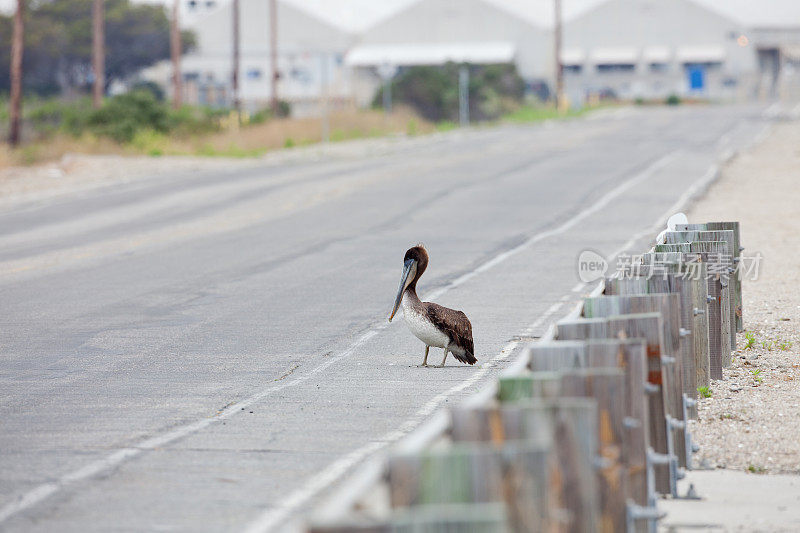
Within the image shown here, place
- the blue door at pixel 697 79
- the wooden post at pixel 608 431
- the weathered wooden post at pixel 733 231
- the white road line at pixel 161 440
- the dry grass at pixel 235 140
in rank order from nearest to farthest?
the wooden post at pixel 608 431
the white road line at pixel 161 440
the weathered wooden post at pixel 733 231
the dry grass at pixel 235 140
the blue door at pixel 697 79

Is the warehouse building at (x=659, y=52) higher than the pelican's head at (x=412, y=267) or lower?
higher

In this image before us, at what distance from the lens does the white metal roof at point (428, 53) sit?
95625mm

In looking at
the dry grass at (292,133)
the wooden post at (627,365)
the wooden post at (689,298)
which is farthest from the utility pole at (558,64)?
the wooden post at (627,365)

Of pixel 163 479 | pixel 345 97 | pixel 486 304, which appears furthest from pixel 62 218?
pixel 345 97

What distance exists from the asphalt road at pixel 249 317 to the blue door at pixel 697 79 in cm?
6641

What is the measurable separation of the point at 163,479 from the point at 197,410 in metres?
2.03

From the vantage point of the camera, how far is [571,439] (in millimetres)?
4691

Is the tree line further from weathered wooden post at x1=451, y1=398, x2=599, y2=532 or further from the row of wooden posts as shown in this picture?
weathered wooden post at x1=451, y1=398, x2=599, y2=532

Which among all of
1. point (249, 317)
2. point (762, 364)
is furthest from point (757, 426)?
point (249, 317)

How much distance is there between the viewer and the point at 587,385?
17.8ft

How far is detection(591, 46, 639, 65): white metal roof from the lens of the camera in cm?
9938

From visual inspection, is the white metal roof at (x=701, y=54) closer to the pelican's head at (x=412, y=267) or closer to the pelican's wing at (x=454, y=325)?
the pelican's head at (x=412, y=267)

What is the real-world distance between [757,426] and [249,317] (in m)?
6.62

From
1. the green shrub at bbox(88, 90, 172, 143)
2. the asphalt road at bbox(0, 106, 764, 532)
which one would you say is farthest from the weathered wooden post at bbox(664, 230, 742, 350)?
the green shrub at bbox(88, 90, 172, 143)
